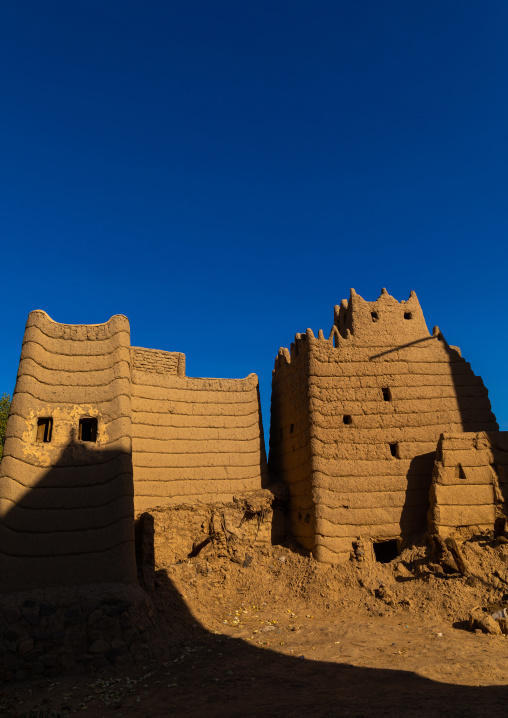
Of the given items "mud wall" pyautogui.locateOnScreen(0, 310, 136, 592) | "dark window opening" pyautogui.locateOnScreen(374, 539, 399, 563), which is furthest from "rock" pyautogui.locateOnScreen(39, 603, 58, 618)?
"dark window opening" pyautogui.locateOnScreen(374, 539, 399, 563)

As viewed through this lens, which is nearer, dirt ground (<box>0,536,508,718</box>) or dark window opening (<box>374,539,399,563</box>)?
dirt ground (<box>0,536,508,718</box>)

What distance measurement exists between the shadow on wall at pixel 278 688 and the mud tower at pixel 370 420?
4042 millimetres

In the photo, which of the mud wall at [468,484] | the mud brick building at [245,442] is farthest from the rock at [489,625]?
the mud brick building at [245,442]

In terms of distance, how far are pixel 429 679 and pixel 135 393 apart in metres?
9.94

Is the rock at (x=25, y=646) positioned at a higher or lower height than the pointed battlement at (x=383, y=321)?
lower

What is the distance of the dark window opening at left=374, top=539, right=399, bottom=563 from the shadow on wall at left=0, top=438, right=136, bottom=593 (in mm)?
7198

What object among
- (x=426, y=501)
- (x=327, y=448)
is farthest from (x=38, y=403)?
(x=426, y=501)

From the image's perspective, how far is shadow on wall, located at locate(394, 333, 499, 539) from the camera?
13297 millimetres

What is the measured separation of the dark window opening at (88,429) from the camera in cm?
1155

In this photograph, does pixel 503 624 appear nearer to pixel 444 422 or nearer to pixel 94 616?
pixel 444 422

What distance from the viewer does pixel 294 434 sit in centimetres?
1527

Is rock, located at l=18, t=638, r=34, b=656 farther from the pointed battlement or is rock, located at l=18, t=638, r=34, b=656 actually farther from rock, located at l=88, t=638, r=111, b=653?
the pointed battlement

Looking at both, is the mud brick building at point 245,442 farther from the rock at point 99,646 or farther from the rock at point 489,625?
the rock at point 489,625

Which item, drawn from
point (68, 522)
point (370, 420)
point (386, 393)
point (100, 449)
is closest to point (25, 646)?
point (68, 522)
